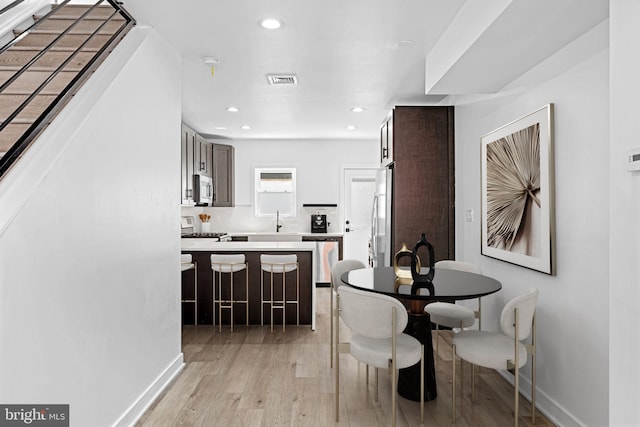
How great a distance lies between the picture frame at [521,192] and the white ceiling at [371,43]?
38 centimetres

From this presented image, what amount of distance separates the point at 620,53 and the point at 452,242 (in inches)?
119

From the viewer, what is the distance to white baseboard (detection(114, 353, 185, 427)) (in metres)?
2.32

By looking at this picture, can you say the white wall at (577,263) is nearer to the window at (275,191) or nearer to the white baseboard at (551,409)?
the white baseboard at (551,409)

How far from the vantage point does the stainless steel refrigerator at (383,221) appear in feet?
14.6

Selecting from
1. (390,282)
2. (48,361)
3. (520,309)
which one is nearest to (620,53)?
(520,309)

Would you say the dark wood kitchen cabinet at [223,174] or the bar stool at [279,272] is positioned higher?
the dark wood kitchen cabinet at [223,174]

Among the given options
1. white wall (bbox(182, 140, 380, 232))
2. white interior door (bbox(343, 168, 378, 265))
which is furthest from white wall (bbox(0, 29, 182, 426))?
white interior door (bbox(343, 168, 378, 265))

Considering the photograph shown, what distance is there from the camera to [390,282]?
2721 mm

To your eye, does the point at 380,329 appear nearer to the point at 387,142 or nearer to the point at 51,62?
the point at 51,62

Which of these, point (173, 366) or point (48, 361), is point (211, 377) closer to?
point (173, 366)

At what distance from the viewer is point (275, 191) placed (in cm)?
709

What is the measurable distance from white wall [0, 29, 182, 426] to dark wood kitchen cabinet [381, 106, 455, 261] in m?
2.29

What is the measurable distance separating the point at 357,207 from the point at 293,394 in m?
4.52

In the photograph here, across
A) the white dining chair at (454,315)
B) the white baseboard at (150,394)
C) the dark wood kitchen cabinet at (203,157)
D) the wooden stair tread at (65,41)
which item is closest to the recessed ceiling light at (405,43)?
the white dining chair at (454,315)
